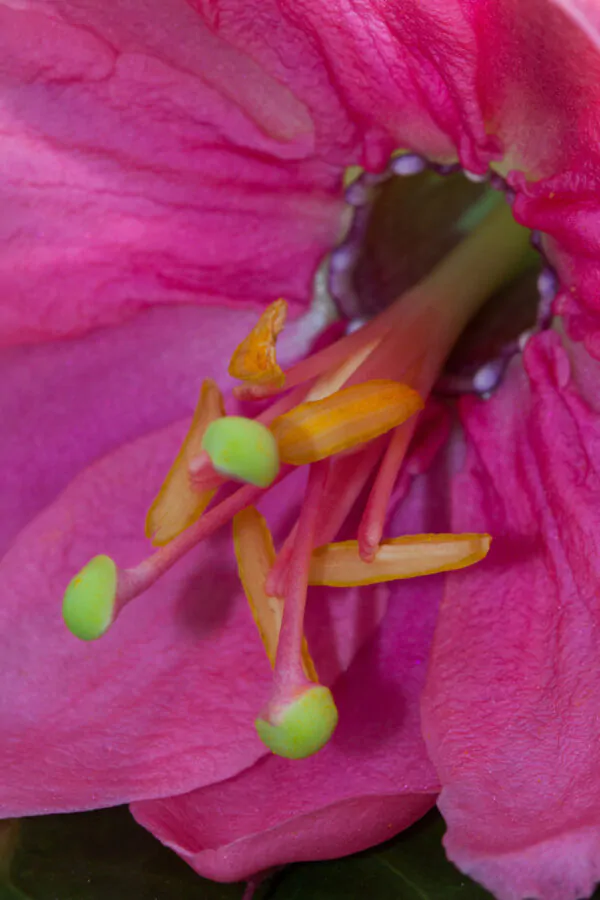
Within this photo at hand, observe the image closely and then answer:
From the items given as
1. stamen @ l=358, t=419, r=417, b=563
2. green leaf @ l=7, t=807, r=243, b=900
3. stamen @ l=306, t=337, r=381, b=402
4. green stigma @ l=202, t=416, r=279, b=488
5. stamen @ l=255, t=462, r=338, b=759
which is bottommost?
green leaf @ l=7, t=807, r=243, b=900

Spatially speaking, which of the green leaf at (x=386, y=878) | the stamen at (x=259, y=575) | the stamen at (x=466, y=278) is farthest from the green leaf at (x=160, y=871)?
the stamen at (x=466, y=278)

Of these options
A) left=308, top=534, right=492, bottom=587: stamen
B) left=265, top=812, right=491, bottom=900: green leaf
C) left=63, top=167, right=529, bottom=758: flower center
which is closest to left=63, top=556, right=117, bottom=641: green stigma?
left=63, top=167, right=529, bottom=758: flower center

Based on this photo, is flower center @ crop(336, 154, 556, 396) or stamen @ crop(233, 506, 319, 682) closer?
stamen @ crop(233, 506, 319, 682)

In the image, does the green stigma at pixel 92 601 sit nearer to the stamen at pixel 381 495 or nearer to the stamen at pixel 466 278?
the stamen at pixel 381 495

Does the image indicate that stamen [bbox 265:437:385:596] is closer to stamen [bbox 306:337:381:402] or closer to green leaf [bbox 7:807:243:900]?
stamen [bbox 306:337:381:402]

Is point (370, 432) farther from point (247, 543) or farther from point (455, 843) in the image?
point (455, 843)

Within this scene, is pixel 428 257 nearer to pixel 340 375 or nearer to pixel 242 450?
pixel 340 375

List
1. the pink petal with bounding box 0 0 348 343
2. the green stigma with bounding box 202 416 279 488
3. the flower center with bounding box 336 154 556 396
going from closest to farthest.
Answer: the green stigma with bounding box 202 416 279 488 < the pink petal with bounding box 0 0 348 343 < the flower center with bounding box 336 154 556 396

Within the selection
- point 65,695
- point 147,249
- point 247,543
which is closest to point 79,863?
point 65,695
